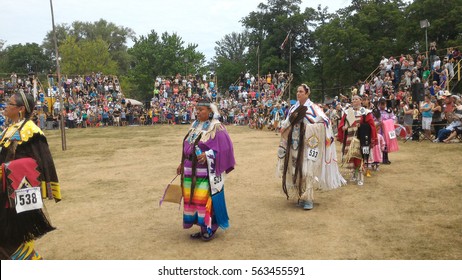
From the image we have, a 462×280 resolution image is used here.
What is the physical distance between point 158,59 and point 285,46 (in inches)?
657

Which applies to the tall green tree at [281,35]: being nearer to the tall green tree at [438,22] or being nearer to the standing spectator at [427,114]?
the tall green tree at [438,22]

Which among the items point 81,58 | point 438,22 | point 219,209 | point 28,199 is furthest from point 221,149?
point 81,58

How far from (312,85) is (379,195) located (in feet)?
151

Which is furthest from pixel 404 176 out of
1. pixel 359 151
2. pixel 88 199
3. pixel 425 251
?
pixel 88 199

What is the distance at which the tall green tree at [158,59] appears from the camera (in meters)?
57.2

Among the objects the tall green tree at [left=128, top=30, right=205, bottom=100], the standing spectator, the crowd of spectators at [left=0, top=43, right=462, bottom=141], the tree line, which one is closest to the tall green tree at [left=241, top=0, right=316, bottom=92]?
the tree line

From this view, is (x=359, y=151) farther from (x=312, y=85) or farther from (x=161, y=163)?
(x=312, y=85)

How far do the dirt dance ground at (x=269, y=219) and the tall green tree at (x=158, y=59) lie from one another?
47379mm

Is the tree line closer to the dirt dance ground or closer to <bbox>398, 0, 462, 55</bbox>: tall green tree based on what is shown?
<bbox>398, 0, 462, 55</bbox>: tall green tree

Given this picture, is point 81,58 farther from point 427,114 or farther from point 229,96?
point 427,114

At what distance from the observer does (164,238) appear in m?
5.78

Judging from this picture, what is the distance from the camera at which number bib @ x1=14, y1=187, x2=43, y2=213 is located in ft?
13.1

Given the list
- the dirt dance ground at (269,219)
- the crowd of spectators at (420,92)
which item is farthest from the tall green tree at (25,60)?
the dirt dance ground at (269,219)

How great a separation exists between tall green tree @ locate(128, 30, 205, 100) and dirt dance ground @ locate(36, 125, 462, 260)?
1865 inches
